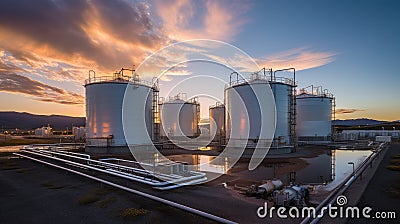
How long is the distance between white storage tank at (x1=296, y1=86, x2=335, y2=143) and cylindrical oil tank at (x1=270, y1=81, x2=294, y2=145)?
47.6 feet

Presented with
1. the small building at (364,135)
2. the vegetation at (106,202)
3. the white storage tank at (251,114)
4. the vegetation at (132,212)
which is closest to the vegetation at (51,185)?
the vegetation at (106,202)

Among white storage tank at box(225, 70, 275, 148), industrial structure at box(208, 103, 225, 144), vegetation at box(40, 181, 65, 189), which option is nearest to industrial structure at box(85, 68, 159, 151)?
white storage tank at box(225, 70, 275, 148)

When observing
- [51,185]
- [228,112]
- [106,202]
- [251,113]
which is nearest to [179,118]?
[228,112]

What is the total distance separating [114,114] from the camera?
997 inches

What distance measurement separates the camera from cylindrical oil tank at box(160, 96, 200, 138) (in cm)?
4328

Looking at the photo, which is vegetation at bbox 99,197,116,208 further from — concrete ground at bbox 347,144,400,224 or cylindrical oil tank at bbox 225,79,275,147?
cylindrical oil tank at bbox 225,79,275,147

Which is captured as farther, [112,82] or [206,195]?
[112,82]

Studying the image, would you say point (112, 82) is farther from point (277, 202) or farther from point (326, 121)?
point (326, 121)

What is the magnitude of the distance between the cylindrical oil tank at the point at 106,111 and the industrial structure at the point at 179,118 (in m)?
16.3

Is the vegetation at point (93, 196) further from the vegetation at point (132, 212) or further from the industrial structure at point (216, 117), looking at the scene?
the industrial structure at point (216, 117)

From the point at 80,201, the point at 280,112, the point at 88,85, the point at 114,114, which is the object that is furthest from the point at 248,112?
the point at 80,201

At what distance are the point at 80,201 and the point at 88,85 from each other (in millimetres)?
21955

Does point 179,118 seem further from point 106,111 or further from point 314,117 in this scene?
point 314,117

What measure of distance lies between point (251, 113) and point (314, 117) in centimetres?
1972
